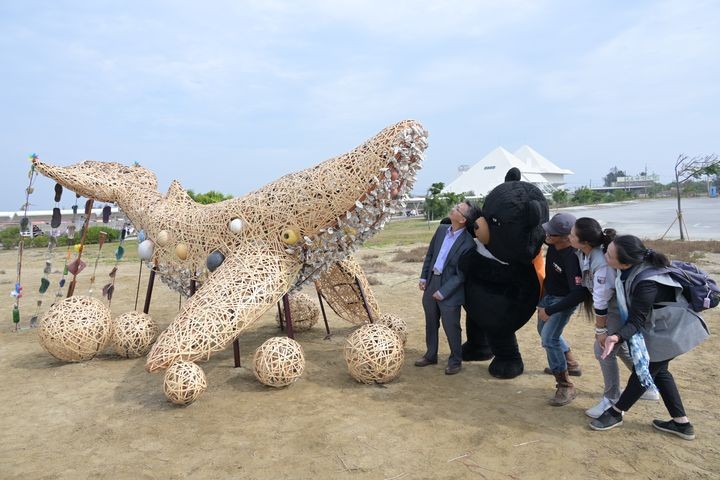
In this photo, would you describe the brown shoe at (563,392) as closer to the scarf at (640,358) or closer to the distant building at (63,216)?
the scarf at (640,358)

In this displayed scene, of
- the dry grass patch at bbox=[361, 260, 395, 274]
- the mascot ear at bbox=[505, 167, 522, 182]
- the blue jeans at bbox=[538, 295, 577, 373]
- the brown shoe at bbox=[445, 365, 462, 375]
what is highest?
the mascot ear at bbox=[505, 167, 522, 182]

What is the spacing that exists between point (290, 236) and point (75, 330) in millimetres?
2630

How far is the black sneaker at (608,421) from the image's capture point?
3.70 metres

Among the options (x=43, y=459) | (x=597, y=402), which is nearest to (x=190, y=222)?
(x=43, y=459)

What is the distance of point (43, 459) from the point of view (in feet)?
11.5

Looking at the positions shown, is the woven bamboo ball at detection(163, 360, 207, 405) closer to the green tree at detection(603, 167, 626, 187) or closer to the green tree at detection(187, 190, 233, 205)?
the green tree at detection(187, 190, 233, 205)

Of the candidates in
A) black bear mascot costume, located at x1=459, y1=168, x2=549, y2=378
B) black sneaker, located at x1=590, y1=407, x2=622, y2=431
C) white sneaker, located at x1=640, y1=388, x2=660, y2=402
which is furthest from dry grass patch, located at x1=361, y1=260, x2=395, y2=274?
black sneaker, located at x1=590, y1=407, x2=622, y2=431

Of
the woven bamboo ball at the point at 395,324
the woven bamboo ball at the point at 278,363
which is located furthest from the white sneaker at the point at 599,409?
the woven bamboo ball at the point at 278,363

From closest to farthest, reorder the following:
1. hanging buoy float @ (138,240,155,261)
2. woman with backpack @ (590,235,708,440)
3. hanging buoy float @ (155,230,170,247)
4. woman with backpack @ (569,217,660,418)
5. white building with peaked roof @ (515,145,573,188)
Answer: woman with backpack @ (590,235,708,440)
woman with backpack @ (569,217,660,418)
hanging buoy float @ (155,230,170,247)
hanging buoy float @ (138,240,155,261)
white building with peaked roof @ (515,145,573,188)

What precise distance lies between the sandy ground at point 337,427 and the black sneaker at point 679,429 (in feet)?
0.20

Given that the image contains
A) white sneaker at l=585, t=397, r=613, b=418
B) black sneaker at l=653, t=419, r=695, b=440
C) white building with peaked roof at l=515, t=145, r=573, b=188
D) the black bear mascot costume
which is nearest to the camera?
black sneaker at l=653, t=419, r=695, b=440

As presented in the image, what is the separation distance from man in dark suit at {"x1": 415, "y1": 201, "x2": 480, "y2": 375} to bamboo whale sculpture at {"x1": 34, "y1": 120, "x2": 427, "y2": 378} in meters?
0.60

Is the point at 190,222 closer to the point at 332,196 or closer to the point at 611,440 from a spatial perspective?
the point at 332,196

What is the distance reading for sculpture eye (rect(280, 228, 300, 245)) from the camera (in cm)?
494
